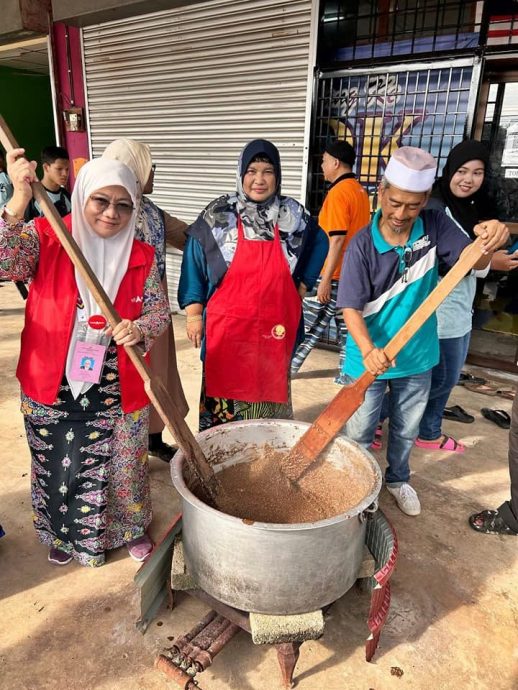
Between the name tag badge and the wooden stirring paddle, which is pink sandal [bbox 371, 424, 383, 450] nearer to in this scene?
the wooden stirring paddle

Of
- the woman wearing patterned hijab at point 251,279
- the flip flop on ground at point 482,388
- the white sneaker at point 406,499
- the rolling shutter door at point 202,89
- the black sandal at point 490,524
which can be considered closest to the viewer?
the woman wearing patterned hijab at point 251,279

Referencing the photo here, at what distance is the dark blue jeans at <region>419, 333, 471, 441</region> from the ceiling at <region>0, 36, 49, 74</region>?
676cm

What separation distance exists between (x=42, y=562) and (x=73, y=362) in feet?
3.35

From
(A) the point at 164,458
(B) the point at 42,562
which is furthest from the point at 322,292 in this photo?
(B) the point at 42,562

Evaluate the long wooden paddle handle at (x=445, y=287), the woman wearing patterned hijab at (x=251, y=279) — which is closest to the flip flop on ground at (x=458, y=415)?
the woman wearing patterned hijab at (x=251, y=279)

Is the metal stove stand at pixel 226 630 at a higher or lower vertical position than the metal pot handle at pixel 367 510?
lower

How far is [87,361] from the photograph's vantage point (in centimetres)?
193

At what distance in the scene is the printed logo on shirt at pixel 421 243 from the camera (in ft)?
7.00

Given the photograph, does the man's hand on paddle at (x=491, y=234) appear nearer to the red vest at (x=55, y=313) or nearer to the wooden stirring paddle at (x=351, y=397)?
the wooden stirring paddle at (x=351, y=397)

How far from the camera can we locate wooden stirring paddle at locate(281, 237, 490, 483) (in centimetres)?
175

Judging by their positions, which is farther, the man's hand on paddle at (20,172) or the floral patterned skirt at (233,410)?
the floral patterned skirt at (233,410)

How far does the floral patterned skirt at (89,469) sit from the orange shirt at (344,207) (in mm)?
2238

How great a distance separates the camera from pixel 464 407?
3.90 meters

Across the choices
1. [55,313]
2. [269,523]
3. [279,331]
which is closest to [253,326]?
[279,331]
